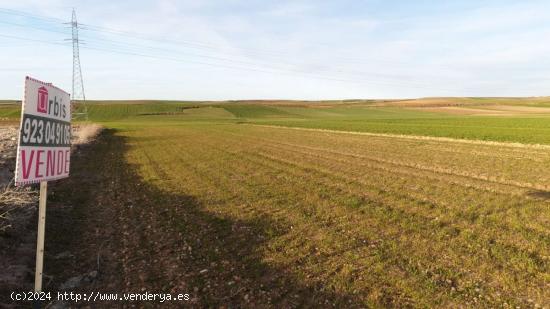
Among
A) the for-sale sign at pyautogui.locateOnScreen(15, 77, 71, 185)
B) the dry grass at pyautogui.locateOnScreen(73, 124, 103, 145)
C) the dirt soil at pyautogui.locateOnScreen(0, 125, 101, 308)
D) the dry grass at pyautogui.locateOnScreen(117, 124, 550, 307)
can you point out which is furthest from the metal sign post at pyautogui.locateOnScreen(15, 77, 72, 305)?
the dry grass at pyautogui.locateOnScreen(73, 124, 103, 145)

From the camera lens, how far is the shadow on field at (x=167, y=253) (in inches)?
246

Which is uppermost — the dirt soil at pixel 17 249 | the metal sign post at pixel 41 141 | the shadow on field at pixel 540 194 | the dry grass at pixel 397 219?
the metal sign post at pixel 41 141

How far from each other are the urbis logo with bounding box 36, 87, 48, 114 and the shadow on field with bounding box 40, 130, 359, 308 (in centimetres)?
295

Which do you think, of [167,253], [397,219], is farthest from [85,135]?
[397,219]

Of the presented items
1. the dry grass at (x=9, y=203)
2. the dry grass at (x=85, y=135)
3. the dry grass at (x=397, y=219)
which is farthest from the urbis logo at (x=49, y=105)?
the dry grass at (x=85, y=135)

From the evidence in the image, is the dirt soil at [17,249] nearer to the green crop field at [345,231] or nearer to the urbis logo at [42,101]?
the green crop field at [345,231]

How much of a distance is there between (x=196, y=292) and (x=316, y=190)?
8126 mm

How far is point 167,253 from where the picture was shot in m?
7.97

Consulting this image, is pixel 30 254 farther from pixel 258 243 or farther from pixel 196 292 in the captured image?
pixel 258 243

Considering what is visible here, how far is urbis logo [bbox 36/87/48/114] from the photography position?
5.67m

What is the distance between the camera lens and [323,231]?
9.19m

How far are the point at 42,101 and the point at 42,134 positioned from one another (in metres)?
0.49

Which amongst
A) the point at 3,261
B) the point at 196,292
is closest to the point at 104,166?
the point at 3,261

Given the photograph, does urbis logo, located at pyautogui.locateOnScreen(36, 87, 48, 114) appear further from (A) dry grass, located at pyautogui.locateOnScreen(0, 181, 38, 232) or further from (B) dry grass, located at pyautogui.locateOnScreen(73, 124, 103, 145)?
(B) dry grass, located at pyautogui.locateOnScreen(73, 124, 103, 145)
